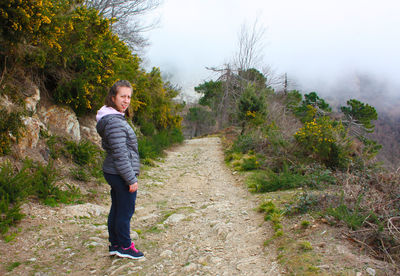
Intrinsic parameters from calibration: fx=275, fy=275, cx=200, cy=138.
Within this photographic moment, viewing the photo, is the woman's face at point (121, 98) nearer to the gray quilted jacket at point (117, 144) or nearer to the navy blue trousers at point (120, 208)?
the gray quilted jacket at point (117, 144)

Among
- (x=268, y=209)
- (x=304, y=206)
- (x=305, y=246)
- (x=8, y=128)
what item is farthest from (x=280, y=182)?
(x=8, y=128)

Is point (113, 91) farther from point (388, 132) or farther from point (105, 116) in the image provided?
point (388, 132)

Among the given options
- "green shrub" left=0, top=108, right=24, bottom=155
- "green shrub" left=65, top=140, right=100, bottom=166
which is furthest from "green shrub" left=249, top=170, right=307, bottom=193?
"green shrub" left=0, top=108, right=24, bottom=155

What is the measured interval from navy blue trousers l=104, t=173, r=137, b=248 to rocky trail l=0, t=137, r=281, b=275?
273 mm

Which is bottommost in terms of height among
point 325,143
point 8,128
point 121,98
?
point 325,143

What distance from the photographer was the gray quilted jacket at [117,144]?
8.77ft

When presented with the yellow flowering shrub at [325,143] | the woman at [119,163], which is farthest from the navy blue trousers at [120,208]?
the yellow flowering shrub at [325,143]

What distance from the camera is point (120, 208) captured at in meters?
2.83

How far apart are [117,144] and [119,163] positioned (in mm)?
186

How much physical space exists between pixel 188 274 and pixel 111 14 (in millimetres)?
12295

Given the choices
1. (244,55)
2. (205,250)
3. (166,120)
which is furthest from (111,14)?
(205,250)

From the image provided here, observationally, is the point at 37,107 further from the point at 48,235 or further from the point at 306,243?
the point at 306,243

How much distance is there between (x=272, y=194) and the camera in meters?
5.25

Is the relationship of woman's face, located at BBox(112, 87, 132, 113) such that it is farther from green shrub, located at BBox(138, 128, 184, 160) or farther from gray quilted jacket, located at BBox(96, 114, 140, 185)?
green shrub, located at BBox(138, 128, 184, 160)
